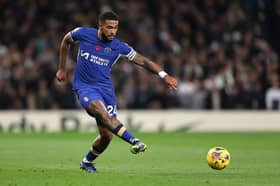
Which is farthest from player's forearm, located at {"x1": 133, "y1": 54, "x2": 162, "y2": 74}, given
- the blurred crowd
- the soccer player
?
the blurred crowd

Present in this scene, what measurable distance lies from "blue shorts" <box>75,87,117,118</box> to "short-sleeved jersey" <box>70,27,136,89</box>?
8 cm

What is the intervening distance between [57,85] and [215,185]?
1460 cm

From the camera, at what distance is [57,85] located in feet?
78.1

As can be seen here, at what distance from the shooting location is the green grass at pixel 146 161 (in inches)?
396

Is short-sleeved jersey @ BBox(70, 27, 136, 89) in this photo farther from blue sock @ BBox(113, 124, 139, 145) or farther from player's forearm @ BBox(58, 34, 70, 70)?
blue sock @ BBox(113, 124, 139, 145)

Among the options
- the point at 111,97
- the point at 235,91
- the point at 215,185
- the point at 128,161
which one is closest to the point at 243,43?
the point at 235,91

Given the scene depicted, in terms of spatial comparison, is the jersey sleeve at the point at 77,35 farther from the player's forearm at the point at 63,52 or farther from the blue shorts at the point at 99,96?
the blue shorts at the point at 99,96

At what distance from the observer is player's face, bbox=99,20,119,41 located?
11.3m

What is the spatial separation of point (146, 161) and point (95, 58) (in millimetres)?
3092

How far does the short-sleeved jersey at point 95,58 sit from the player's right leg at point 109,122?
1.64 ft

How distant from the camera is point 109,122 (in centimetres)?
1088

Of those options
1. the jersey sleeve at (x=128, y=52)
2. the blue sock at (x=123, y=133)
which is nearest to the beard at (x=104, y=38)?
the jersey sleeve at (x=128, y=52)

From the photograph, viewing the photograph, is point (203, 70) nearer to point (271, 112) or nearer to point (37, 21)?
point (271, 112)

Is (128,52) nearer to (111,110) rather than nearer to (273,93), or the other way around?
(111,110)
